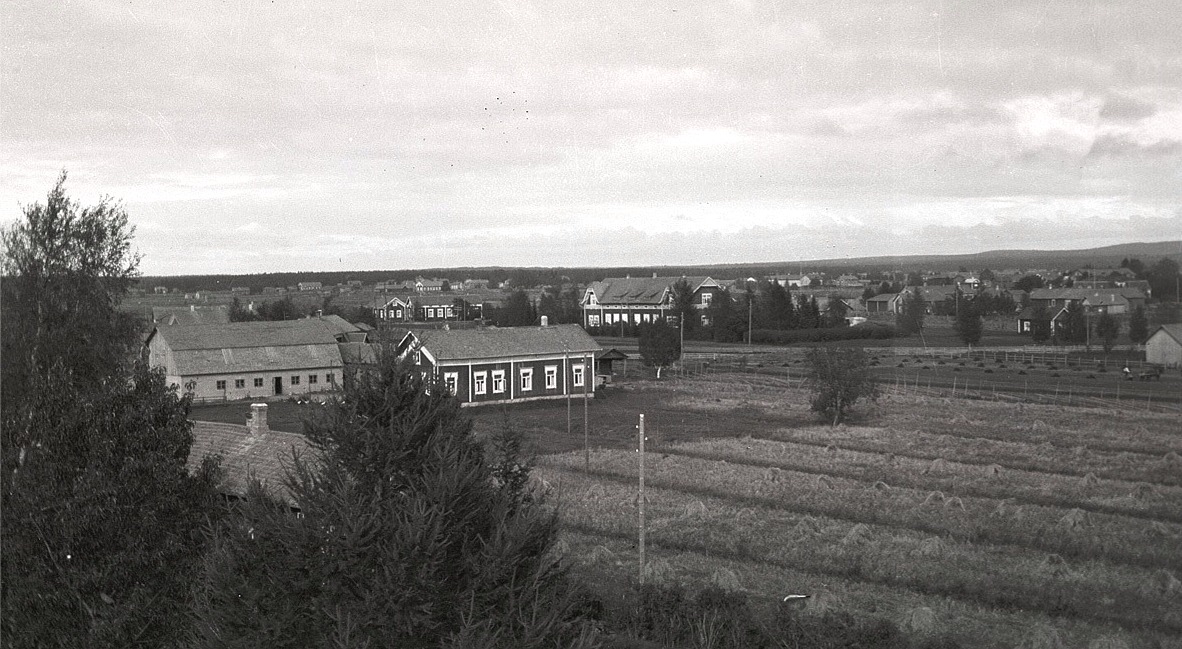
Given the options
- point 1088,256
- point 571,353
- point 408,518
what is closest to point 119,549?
point 408,518

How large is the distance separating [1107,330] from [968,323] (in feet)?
21.3

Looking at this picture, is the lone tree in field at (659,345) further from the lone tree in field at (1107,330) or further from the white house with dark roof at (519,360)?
Result: the lone tree in field at (1107,330)

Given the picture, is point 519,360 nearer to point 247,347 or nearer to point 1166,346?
point 247,347

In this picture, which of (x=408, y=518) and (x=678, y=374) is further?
(x=678, y=374)

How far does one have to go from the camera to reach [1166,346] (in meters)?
5.22

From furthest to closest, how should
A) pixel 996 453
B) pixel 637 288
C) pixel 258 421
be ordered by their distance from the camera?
pixel 637 288
pixel 996 453
pixel 258 421

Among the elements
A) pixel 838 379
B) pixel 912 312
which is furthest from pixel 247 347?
pixel 912 312

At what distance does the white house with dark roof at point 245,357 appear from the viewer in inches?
1184

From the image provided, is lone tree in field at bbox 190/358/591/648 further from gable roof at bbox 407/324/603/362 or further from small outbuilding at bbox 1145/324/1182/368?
gable roof at bbox 407/324/603/362

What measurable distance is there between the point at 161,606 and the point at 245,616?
4303mm

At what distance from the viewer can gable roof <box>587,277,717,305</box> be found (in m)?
23.1

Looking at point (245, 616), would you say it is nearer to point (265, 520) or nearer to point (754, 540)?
point (265, 520)

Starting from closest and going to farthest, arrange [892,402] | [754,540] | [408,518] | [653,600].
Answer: [408,518] < [653,600] < [754,540] < [892,402]

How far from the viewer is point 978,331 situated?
13703 millimetres
